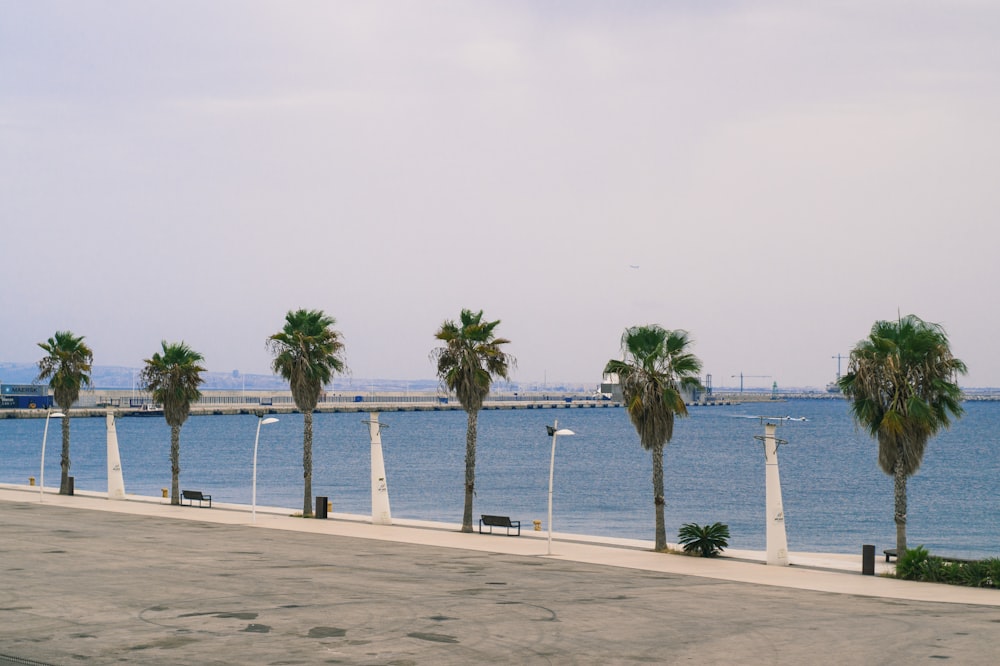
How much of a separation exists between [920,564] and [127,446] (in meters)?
155

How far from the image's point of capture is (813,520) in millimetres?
70125

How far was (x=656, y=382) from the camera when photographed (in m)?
37.6

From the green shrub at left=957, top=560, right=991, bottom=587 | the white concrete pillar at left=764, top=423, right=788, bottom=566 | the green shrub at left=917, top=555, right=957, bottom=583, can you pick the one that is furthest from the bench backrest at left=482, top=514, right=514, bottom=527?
the green shrub at left=957, top=560, right=991, bottom=587

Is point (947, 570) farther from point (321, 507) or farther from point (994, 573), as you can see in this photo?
point (321, 507)

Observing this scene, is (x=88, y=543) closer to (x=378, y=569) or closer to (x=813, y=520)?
(x=378, y=569)

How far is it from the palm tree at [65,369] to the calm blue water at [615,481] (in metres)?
17.0

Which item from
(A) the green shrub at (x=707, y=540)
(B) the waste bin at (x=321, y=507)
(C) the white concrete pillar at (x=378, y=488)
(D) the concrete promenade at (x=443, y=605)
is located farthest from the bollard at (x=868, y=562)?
(B) the waste bin at (x=321, y=507)

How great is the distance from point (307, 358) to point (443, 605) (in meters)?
26.0

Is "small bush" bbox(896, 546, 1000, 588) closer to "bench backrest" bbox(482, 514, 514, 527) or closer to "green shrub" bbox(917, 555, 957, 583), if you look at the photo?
"green shrub" bbox(917, 555, 957, 583)

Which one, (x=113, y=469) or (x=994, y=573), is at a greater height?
(x=113, y=469)

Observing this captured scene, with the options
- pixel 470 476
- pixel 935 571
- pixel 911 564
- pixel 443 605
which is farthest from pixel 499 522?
pixel 443 605

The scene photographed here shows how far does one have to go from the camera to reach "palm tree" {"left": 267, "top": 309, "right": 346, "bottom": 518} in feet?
161

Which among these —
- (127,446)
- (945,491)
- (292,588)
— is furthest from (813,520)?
(127,446)

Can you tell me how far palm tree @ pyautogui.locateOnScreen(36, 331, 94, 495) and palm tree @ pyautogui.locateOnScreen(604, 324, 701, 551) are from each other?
33.1 m
